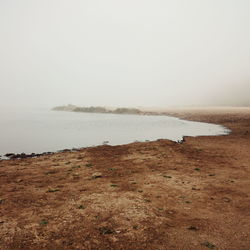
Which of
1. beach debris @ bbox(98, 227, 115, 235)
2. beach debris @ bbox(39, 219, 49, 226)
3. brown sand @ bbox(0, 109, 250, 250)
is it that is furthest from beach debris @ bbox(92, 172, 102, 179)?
beach debris @ bbox(98, 227, 115, 235)

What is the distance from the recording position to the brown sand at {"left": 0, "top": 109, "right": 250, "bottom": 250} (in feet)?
25.1

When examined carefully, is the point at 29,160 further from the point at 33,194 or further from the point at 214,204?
the point at 214,204

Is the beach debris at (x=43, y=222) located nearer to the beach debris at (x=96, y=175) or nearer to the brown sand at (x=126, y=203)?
the brown sand at (x=126, y=203)

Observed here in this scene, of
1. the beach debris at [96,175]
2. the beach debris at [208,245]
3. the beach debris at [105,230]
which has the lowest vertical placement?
the beach debris at [96,175]

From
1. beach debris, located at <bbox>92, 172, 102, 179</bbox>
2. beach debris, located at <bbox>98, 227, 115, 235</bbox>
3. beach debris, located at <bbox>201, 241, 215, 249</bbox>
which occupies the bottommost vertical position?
beach debris, located at <bbox>92, 172, 102, 179</bbox>

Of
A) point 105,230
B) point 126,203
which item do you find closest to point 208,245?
point 105,230

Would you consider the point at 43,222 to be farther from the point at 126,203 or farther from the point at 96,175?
the point at 96,175

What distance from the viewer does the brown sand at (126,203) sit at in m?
7.66

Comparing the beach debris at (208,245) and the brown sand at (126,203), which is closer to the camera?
the beach debris at (208,245)

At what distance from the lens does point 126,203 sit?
1044 centimetres

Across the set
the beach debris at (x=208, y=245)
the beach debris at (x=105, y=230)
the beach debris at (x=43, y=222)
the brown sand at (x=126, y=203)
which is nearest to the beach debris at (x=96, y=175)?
the brown sand at (x=126, y=203)

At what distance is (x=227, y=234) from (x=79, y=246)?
5.41 m

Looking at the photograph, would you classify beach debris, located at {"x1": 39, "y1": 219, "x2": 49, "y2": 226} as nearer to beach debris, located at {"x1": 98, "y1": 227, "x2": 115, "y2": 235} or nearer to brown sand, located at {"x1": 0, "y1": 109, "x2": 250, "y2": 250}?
brown sand, located at {"x1": 0, "y1": 109, "x2": 250, "y2": 250}

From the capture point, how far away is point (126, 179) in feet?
46.2
